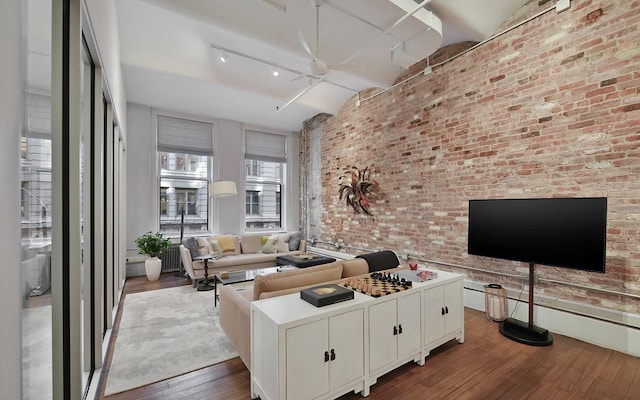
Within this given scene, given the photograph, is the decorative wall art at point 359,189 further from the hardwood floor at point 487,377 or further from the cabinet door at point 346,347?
the cabinet door at point 346,347

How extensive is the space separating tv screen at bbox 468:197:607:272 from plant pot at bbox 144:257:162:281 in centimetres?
538

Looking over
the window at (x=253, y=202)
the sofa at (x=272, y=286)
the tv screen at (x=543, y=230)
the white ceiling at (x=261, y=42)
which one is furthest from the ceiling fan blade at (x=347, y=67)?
the window at (x=253, y=202)

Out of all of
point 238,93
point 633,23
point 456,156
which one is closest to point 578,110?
point 633,23

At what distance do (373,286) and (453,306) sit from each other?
3.37 ft

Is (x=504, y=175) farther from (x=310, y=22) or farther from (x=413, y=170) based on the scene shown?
(x=310, y=22)

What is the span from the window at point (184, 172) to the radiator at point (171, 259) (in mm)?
489

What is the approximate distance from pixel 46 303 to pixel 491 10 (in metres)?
4.87

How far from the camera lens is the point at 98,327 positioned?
8.09ft

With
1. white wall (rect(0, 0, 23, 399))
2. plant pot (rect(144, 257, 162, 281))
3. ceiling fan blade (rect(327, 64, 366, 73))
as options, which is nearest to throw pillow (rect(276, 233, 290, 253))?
plant pot (rect(144, 257, 162, 281))

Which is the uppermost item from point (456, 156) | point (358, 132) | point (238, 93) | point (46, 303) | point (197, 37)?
point (197, 37)

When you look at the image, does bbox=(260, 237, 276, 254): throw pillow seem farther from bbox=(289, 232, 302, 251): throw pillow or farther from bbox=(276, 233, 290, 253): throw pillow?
bbox=(289, 232, 302, 251): throw pillow

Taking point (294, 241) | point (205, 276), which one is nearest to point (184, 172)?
point (205, 276)

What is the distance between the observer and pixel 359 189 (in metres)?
5.73

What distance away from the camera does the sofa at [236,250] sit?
5264 millimetres
